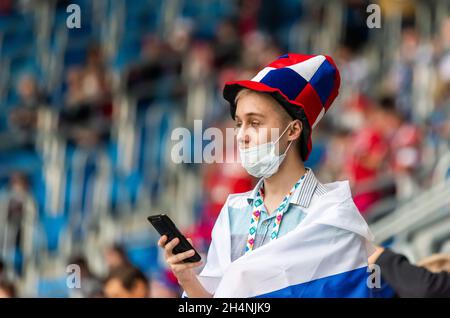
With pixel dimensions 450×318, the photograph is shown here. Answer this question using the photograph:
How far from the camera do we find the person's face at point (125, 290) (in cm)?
362

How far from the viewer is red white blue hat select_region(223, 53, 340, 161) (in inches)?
82.1

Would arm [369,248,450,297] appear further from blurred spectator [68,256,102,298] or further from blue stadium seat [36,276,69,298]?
blue stadium seat [36,276,69,298]

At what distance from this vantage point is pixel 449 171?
4555 mm

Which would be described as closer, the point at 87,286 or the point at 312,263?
the point at 312,263

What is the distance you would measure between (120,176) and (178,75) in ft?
3.67

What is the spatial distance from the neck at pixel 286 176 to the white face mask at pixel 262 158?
0.02m

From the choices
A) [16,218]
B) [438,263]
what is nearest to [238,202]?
[438,263]

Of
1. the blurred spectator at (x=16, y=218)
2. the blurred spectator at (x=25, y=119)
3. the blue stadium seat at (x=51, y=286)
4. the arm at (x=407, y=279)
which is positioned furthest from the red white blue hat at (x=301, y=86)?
the blurred spectator at (x=25, y=119)

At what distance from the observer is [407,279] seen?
9.42 ft

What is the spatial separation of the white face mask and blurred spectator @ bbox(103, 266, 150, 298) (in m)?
1.58

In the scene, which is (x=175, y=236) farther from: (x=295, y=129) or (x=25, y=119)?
(x=25, y=119)

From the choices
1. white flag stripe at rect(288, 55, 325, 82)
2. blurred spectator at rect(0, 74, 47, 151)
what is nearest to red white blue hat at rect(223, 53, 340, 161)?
white flag stripe at rect(288, 55, 325, 82)

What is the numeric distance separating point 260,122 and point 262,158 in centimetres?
7
